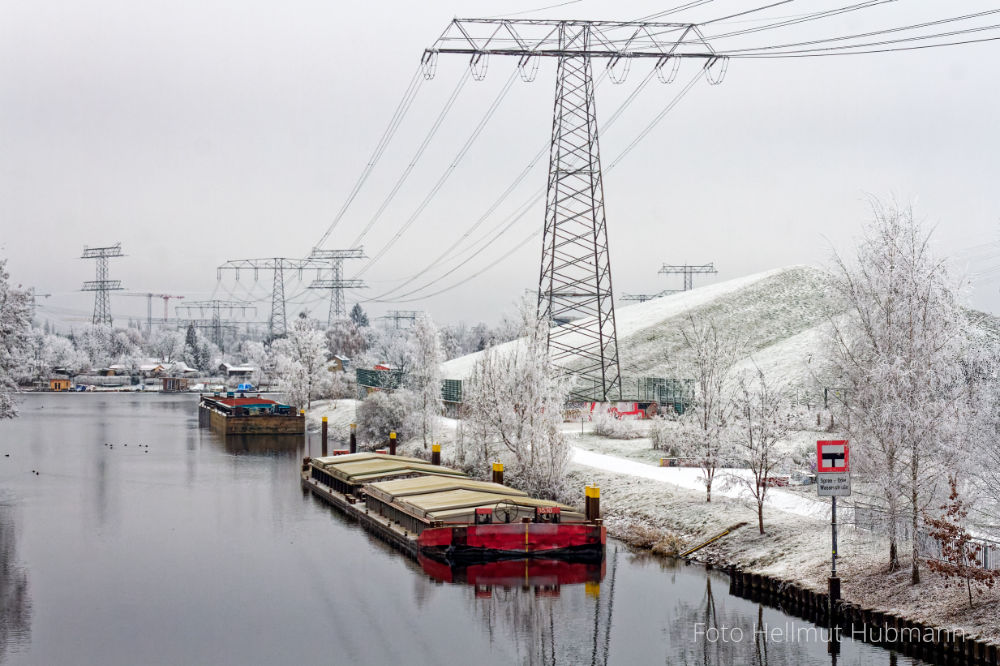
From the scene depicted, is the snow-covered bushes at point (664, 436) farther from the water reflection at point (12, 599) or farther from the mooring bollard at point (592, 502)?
the water reflection at point (12, 599)

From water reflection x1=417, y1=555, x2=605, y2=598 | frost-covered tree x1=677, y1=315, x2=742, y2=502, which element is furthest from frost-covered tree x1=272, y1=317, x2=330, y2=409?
water reflection x1=417, y1=555, x2=605, y2=598

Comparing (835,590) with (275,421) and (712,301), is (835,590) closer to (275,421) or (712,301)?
(275,421)

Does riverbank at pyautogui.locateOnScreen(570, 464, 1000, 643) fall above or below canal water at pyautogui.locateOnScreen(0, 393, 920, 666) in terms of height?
above

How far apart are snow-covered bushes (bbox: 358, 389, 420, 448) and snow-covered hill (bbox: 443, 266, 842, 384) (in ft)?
60.5

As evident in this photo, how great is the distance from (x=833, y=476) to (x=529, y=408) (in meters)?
20.9

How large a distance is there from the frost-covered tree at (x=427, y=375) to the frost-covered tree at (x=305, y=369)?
37.6m

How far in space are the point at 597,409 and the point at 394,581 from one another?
107 ft

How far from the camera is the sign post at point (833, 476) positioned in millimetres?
23969

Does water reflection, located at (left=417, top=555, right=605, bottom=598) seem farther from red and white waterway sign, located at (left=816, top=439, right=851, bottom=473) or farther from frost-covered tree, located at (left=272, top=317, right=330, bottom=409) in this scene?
frost-covered tree, located at (left=272, top=317, right=330, bottom=409)

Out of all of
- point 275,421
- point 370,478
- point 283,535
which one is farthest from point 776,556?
point 275,421

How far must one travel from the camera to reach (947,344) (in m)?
23.5

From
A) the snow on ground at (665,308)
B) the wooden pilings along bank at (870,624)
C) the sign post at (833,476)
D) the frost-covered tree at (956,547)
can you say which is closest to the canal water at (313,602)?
the wooden pilings along bank at (870,624)

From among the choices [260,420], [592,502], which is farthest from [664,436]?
[260,420]

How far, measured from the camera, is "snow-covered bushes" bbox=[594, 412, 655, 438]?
59156 mm
